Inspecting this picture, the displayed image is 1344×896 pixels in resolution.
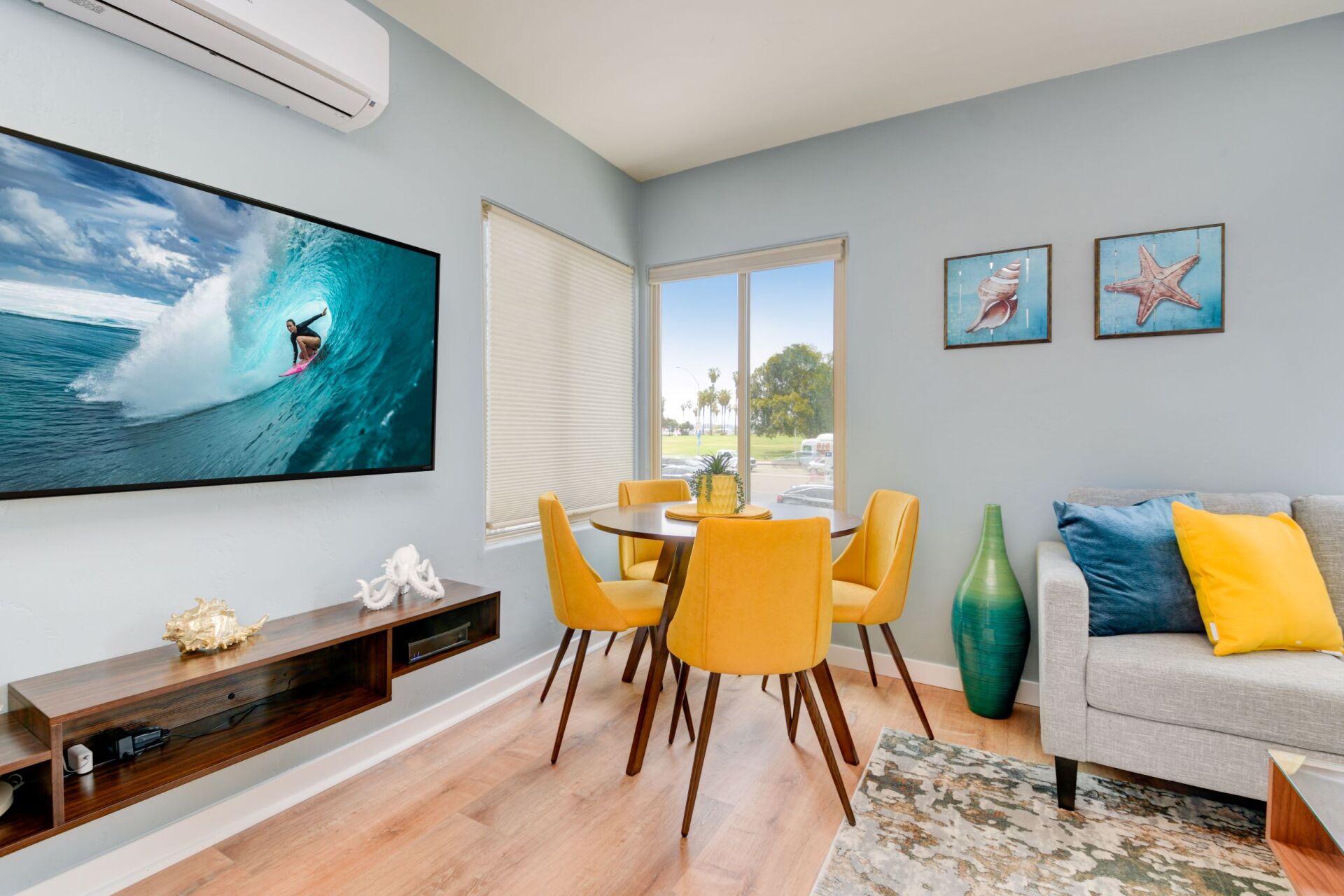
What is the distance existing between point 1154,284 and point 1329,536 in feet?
3.67

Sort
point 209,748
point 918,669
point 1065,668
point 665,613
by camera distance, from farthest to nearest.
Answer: point 918,669, point 665,613, point 1065,668, point 209,748

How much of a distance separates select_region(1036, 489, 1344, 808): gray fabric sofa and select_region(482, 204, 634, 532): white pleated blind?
224 centimetres

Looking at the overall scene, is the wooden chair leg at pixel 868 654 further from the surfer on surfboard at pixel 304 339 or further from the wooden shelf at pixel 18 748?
the wooden shelf at pixel 18 748

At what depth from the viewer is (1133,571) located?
2080 mm

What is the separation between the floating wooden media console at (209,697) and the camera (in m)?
1.27

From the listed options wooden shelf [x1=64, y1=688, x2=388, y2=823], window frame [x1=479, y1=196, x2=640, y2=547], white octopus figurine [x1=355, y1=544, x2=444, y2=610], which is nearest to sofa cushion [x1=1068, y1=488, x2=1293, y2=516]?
window frame [x1=479, y1=196, x2=640, y2=547]

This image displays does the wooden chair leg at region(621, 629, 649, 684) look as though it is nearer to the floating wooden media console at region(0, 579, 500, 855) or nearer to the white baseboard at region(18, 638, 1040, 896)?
the white baseboard at region(18, 638, 1040, 896)

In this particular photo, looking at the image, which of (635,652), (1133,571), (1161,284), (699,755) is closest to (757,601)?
(699,755)

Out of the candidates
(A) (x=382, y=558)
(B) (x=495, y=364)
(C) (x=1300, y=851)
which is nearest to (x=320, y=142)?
(B) (x=495, y=364)

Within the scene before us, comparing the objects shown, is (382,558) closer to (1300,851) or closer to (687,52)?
(687,52)

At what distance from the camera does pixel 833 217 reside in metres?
3.24

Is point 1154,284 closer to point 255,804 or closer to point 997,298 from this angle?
point 997,298

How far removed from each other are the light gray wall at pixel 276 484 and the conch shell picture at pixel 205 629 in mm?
156

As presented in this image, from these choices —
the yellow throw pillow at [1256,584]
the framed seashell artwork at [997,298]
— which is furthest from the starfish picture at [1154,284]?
the yellow throw pillow at [1256,584]
